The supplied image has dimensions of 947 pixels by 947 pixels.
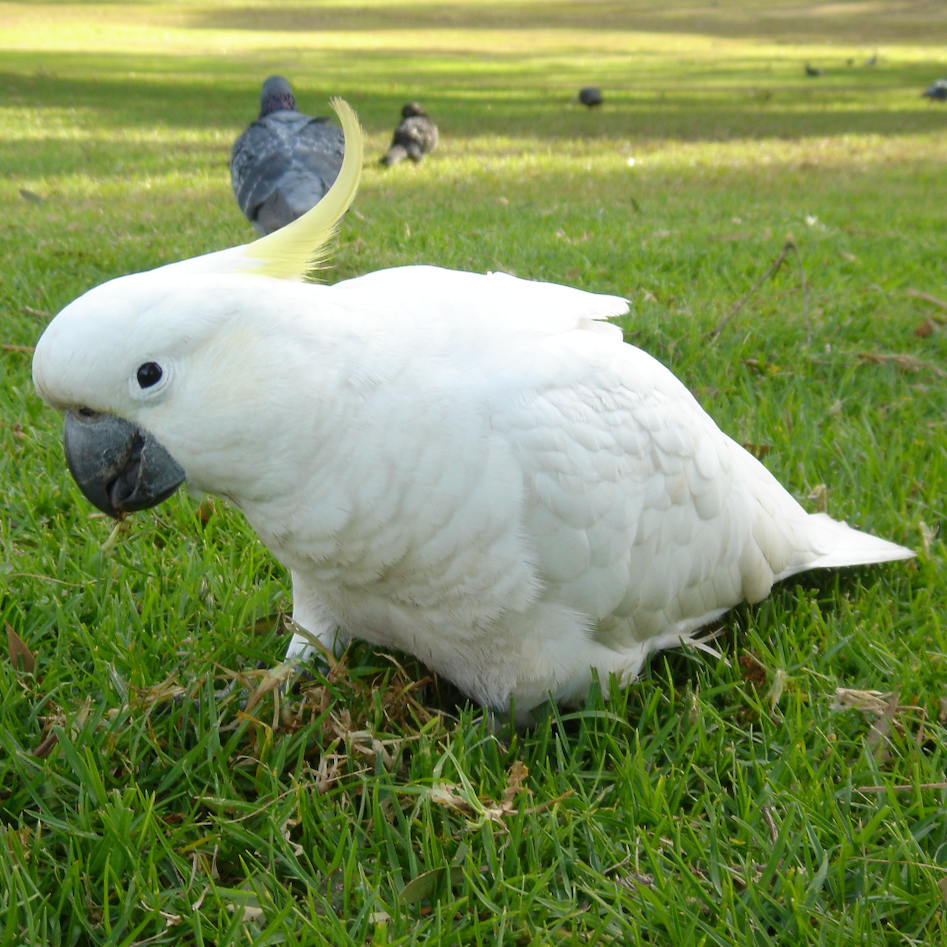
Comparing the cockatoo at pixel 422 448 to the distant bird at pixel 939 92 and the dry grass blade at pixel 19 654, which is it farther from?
the distant bird at pixel 939 92

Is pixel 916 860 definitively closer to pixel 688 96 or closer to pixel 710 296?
pixel 710 296

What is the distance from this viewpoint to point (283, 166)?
4.58m

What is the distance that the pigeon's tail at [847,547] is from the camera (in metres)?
2.22

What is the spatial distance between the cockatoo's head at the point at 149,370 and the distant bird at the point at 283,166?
2.93m

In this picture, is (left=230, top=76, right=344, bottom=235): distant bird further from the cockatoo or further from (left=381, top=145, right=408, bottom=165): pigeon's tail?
(left=381, top=145, right=408, bottom=165): pigeon's tail

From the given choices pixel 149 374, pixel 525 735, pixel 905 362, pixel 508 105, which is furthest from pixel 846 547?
pixel 508 105

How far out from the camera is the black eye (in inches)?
55.4

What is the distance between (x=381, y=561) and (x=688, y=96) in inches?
522

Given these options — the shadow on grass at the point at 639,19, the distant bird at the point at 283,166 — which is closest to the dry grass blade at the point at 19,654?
the distant bird at the point at 283,166

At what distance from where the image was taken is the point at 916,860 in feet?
5.07

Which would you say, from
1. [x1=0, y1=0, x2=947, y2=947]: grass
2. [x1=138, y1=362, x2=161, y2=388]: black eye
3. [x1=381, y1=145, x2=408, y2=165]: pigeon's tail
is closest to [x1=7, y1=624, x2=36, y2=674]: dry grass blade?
[x1=0, y1=0, x2=947, y2=947]: grass

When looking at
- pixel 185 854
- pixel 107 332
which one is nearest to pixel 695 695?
pixel 185 854

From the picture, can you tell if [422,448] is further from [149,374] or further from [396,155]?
[396,155]

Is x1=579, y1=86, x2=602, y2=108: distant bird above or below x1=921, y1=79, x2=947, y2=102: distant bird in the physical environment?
above
